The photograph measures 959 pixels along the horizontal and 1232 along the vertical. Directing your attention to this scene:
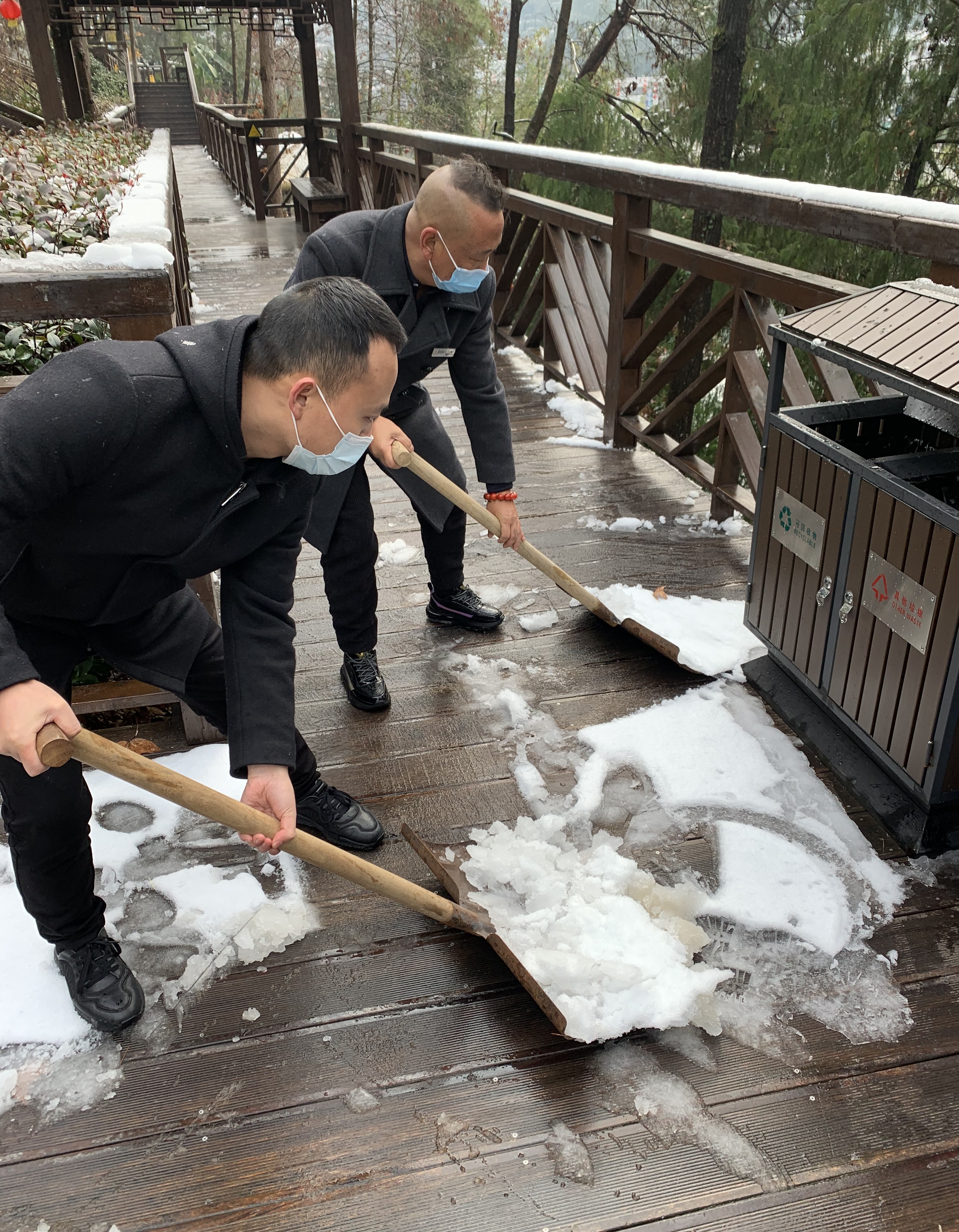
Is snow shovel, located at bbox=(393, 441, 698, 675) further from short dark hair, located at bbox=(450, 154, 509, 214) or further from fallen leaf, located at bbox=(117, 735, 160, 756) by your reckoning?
fallen leaf, located at bbox=(117, 735, 160, 756)

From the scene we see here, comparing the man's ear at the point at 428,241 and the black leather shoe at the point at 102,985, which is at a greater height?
the man's ear at the point at 428,241

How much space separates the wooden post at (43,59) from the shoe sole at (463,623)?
8.89 m

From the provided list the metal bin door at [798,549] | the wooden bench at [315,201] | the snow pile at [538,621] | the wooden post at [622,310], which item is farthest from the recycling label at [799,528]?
the wooden bench at [315,201]

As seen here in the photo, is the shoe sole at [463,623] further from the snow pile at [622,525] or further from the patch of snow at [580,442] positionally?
the patch of snow at [580,442]

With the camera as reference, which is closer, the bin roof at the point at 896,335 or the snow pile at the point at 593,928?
the snow pile at the point at 593,928

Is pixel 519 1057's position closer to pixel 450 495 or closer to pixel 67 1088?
pixel 67 1088

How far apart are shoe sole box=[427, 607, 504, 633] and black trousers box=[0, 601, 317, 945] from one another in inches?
56.5

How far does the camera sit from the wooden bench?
9.81 m

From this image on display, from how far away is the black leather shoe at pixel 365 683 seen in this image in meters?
2.85

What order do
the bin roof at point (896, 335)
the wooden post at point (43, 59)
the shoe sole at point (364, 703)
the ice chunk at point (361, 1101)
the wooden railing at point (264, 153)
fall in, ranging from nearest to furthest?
1. the ice chunk at point (361, 1101)
2. the bin roof at point (896, 335)
3. the shoe sole at point (364, 703)
4. the wooden post at point (43, 59)
5. the wooden railing at point (264, 153)

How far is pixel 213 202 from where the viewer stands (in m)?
14.8

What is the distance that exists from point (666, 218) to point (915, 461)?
40.1 feet

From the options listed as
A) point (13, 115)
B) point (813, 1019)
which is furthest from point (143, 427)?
point (13, 115)

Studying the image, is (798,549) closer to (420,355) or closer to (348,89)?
(420,355)
